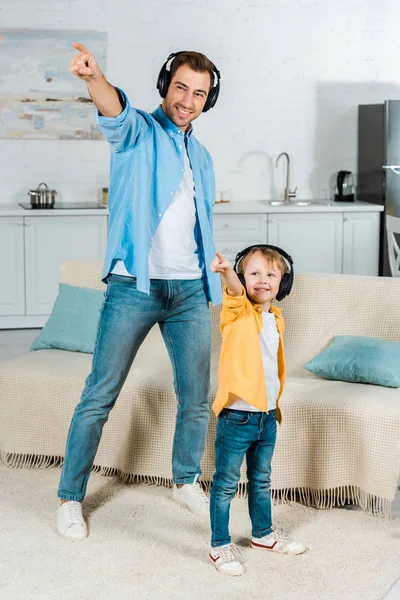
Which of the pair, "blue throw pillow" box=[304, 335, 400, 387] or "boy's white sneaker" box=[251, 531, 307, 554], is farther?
"blue throw pillow" box=[304, 335, 400, 387]

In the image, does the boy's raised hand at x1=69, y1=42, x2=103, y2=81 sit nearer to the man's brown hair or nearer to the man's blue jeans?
the man's brown hair

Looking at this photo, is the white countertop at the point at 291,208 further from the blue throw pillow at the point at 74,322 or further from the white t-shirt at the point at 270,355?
the white t-shirt at the point at 270,355

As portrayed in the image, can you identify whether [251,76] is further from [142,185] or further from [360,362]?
[142,185]

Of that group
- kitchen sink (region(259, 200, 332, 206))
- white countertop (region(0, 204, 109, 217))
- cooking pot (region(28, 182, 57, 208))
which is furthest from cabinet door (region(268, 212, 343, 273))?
cooking pot (region(28, 182, 57, 208))

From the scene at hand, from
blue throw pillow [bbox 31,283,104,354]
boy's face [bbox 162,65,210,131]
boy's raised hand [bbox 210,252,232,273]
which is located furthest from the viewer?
blue throw pillow [bbox 31,283,104,354]

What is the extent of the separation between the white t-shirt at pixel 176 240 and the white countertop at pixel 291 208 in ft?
11.3

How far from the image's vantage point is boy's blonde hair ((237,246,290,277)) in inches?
100

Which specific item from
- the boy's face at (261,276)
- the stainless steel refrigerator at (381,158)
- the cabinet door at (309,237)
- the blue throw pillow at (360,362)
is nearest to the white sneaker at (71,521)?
the boy's face at (261,276)

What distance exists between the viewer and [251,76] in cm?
664

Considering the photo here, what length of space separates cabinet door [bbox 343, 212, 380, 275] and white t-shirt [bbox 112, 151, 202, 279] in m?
3.86

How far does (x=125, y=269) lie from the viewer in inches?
103

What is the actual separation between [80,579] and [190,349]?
29.0 inches

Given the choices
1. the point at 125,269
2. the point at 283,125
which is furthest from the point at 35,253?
the point at 125,269

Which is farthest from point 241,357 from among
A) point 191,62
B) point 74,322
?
point 74,322
